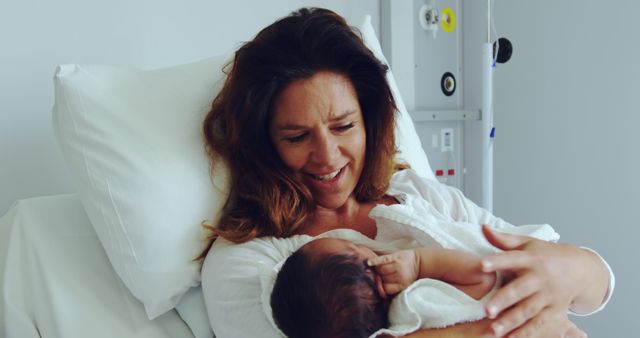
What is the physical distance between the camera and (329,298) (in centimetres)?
85

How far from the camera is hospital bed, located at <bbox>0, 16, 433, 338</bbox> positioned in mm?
1140

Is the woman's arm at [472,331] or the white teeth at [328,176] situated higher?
the white teeth at [328,176]

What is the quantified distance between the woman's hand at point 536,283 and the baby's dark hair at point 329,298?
0.21m

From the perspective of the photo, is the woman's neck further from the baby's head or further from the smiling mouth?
the baby's head

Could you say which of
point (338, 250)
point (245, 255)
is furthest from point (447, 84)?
point (338, 250)

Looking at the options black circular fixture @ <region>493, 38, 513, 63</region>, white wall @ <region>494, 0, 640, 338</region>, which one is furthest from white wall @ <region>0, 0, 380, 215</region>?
white wall @ <region>494, 0, 640, 338</region>

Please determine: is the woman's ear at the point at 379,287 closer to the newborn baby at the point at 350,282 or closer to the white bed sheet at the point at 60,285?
the newborn baby at the point at 350,282

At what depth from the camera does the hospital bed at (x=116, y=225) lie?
1140 mm

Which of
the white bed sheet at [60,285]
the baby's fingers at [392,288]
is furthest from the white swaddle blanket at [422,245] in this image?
the white bed sheet at [60,285]

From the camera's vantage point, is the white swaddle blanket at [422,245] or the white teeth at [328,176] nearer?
the white swaddle blanket at [422,245]

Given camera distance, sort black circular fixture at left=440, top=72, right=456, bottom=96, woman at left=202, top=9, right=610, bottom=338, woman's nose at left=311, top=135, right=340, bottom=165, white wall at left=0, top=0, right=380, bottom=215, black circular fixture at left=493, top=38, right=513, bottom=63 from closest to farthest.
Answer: woman at left=202, top=9, right=610, bottom=338
woman's nose at left=311, top=135, right=340, bottom=165
white wall at left=0, top=0, right=380, bottom=215
black circular fixture at left=493, top=38, right=513, bottom=63
black circular fixture at left=440, top=72, right=456, bottom=96

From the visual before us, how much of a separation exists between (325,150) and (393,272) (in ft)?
1.17

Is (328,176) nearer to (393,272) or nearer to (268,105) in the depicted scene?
(268,105)

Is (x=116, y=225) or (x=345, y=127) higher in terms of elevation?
(x=345, y=127)
